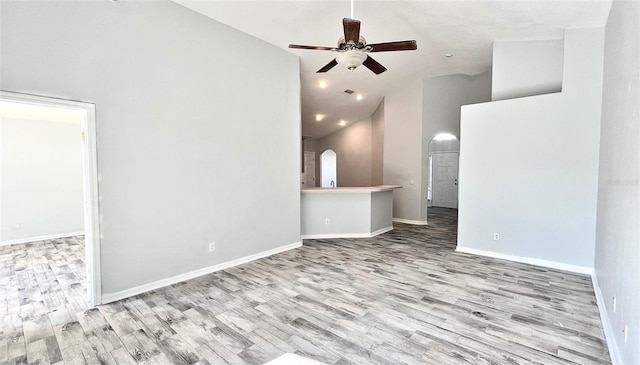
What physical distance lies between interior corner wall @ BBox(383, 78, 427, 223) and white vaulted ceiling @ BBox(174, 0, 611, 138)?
123 cm

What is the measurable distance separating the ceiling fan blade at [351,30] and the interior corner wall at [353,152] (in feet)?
22.7

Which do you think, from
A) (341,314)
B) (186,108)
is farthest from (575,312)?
(186,108)

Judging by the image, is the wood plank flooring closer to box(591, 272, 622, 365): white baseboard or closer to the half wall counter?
box(591, 272, 622, 365): white baseboard

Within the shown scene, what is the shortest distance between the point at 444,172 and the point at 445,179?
0.27m

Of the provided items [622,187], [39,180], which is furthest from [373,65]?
[39,180]

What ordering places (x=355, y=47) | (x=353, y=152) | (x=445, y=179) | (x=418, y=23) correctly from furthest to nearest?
(x=445, y=179), (x=353, y=152), (x=418, y=23), (x=355, y=47)

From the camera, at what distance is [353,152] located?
33.5ft

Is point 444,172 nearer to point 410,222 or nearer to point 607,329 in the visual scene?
point 410,222

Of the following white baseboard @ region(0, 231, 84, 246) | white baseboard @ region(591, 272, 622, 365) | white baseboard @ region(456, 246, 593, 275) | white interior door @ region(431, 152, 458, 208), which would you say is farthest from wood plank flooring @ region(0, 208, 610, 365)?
white interior door @ region(431, 152, 458, 208)

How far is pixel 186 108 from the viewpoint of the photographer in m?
3.65

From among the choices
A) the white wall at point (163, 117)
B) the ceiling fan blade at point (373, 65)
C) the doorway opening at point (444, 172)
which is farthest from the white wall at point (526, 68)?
the doorway opening at point (444, 172)

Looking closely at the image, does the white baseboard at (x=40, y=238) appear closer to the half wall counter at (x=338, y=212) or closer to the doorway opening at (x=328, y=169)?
the half wall counter at (x=338, y=212)

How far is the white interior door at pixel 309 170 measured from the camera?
1177cm

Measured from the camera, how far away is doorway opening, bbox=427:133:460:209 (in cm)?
1066
